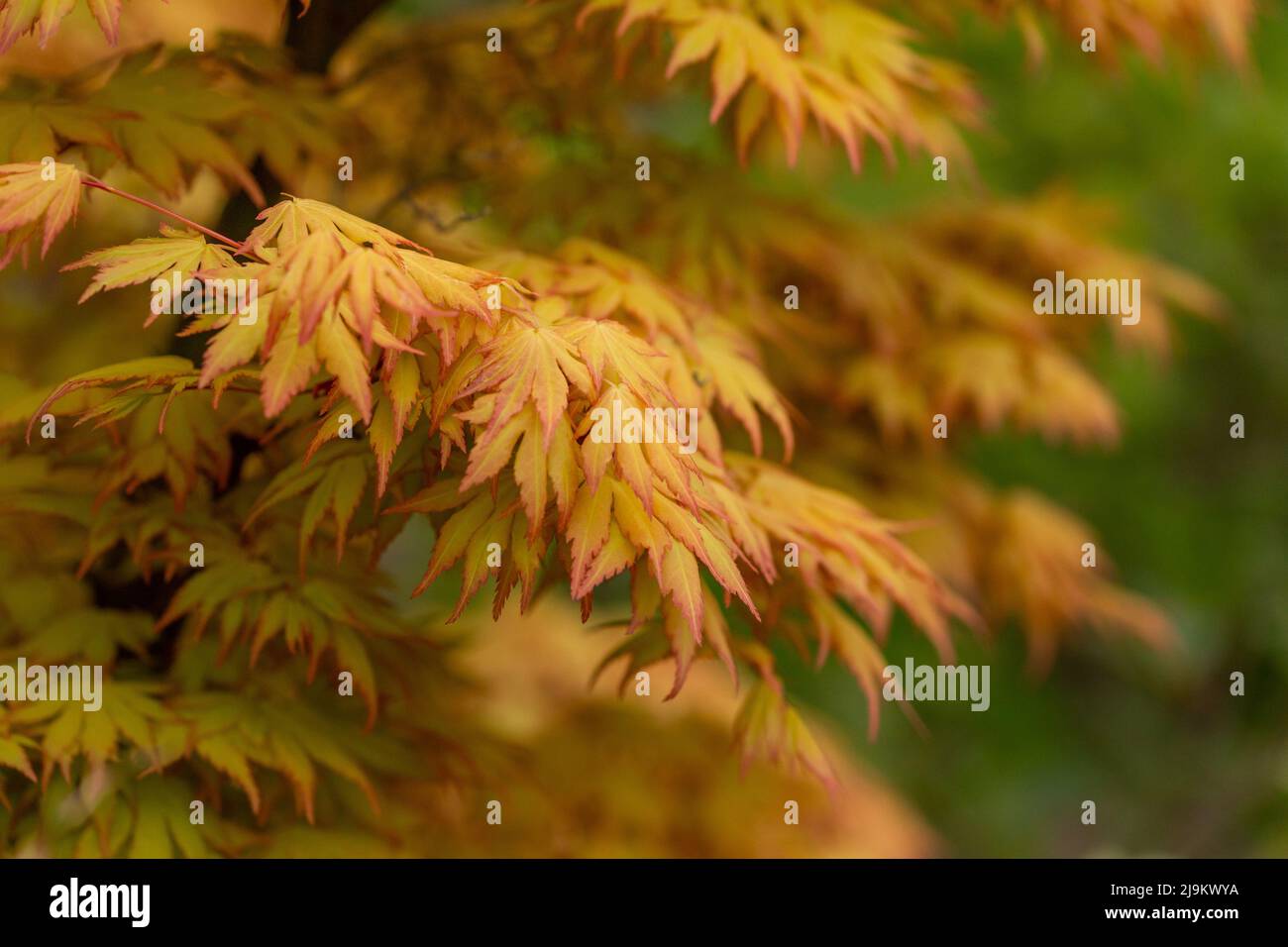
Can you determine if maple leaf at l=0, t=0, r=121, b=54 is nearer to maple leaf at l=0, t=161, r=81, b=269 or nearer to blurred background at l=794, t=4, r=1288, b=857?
maple leaf at l=0, t=161, r=81, b=269

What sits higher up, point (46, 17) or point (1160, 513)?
point (46, 17)

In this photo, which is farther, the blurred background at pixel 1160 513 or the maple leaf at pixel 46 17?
the blurred background at pixel 1160 513

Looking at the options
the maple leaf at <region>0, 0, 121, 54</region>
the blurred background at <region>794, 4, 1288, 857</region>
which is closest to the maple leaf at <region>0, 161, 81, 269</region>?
the maple leaf at <region>0, 0, 121, 54</region>

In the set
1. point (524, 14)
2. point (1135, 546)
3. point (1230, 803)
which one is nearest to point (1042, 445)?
point (1135, 546)

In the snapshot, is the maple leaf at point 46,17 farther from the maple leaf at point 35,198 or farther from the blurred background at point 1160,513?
the blurred background at point 1160,513

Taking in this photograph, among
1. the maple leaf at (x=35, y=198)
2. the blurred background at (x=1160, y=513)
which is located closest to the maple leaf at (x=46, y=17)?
the maple leaf at (x=35, y=198)

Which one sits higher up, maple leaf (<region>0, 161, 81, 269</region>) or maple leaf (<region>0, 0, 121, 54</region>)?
maple leaf (<region>0, 0, 121, 54</region>)

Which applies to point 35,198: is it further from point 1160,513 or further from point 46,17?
point 1160,513

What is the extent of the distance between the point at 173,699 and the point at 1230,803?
4.74 m

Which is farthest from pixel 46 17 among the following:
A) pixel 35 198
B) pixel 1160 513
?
pixel 1160 513

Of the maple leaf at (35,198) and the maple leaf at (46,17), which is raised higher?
the maple leaf at (46,17)

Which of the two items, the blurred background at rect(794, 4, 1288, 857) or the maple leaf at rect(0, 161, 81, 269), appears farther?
the blurred background at rect(794, 4, 1288, 857)

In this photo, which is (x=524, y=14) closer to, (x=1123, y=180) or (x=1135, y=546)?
(x=1123, y=180)

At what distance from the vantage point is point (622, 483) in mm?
1263
